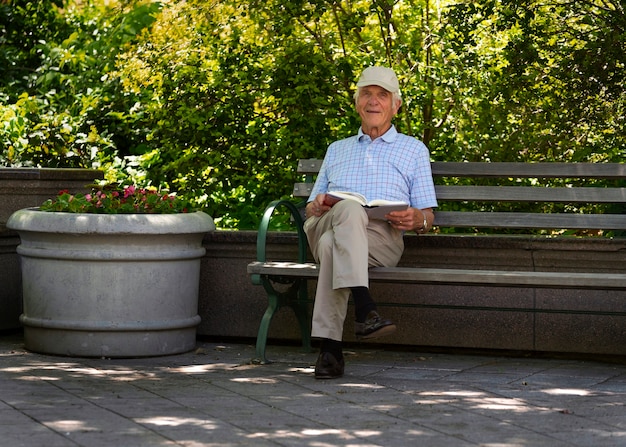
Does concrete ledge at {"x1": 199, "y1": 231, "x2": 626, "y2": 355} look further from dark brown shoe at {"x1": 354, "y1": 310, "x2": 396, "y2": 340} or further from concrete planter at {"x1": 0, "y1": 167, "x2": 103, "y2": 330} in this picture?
concrete planter at {"x1": 0, "y1": 167, "x2": 103, "y2": 330}

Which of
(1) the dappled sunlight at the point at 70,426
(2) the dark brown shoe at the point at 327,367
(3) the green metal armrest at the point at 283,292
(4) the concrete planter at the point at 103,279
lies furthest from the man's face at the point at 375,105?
(1) the dappled sunlight at the point at 70,426

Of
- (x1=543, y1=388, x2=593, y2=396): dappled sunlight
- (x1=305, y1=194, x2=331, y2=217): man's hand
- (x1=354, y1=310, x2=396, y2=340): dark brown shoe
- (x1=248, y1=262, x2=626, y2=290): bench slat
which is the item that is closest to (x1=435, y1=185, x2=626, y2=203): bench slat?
(x1=248, y1=262, x2=626, y2=290): bench slat

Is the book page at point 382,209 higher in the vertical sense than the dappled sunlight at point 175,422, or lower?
higher

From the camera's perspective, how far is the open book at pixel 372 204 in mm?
5770

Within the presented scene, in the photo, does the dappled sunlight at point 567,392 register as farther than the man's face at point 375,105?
No

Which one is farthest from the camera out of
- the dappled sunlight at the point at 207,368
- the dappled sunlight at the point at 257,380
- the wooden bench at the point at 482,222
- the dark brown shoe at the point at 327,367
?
the dappled sunlight at the point at 207,368

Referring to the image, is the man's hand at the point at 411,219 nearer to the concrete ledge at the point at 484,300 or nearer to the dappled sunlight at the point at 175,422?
the concrete ledge at the point at 484,300

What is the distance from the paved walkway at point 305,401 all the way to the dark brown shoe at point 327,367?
0.20 feet

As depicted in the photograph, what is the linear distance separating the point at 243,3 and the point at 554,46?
7.37ft

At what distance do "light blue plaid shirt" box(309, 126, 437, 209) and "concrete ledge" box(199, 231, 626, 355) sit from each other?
0.38 metres

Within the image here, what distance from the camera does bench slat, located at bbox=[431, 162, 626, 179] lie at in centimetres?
607

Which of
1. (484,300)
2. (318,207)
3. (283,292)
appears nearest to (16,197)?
(283,292)

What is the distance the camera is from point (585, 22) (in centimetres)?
689

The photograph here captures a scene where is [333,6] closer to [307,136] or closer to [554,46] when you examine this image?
[307,136]
